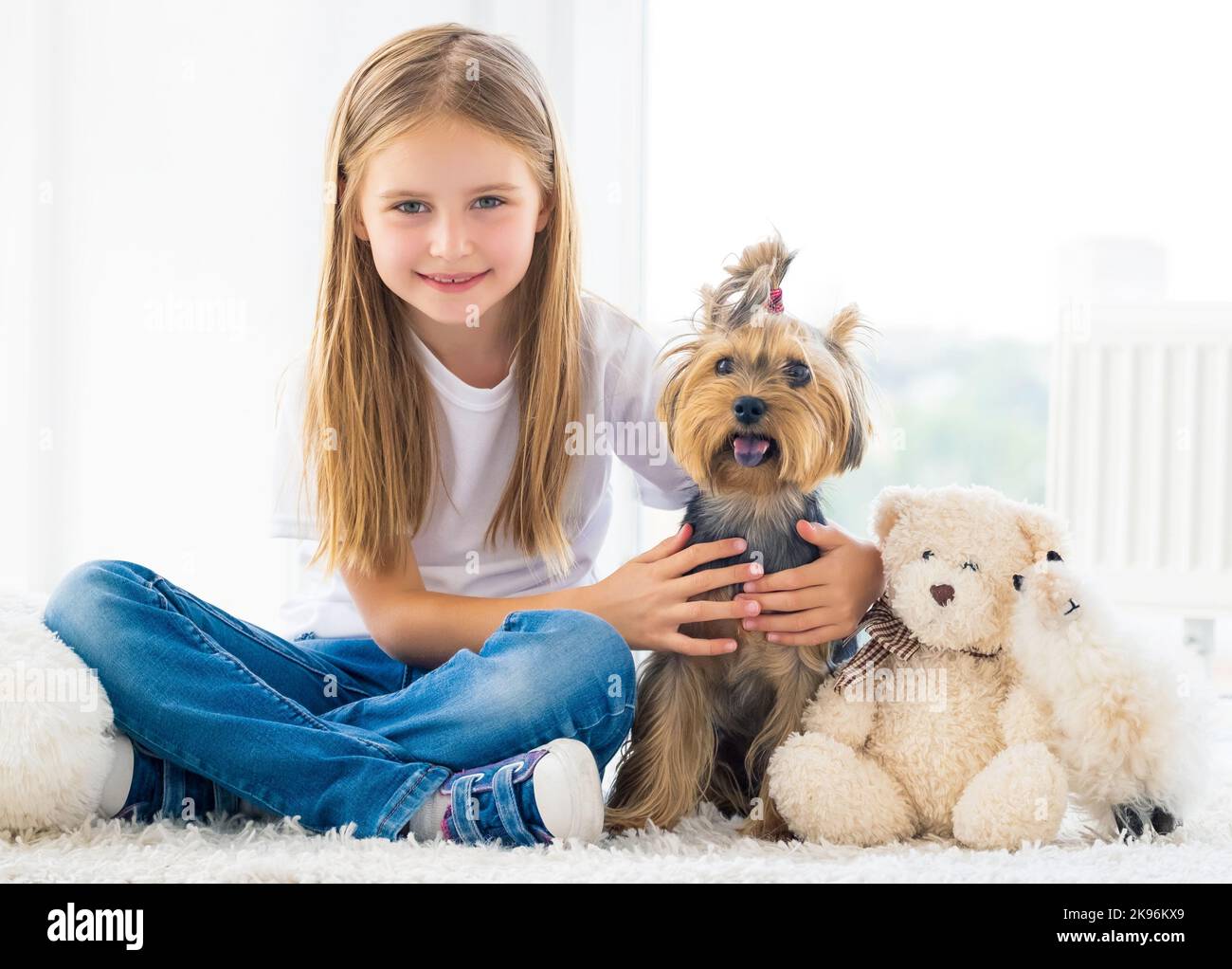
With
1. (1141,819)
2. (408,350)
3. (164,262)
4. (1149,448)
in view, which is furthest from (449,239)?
(1149,448)

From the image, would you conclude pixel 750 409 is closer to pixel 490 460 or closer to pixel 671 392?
pixel 671 392

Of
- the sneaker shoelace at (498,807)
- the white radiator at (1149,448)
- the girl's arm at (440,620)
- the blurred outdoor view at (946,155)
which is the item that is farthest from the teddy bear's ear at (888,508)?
the white radiator at (1149,448)

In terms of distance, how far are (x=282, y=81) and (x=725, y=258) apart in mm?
1553

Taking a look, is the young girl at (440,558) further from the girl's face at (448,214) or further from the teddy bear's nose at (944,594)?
the teddy bear's nose at (944,594)

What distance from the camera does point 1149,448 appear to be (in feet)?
8.96

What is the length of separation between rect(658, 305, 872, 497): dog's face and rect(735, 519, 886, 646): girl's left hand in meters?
0.09

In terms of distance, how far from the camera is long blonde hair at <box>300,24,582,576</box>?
1.49 meters

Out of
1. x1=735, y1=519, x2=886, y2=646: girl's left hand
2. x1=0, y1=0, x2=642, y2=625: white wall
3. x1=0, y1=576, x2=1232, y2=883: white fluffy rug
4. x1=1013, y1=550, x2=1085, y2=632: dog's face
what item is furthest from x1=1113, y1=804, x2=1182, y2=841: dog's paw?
x1=0, y1=0, x2=642, y2=625: white wall

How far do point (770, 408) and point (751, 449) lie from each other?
0.17ft

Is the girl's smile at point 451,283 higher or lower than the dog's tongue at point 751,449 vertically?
higher

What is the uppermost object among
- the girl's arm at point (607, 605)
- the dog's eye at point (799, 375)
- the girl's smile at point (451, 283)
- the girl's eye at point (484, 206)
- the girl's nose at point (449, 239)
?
the girl's eye at point (484, 206)

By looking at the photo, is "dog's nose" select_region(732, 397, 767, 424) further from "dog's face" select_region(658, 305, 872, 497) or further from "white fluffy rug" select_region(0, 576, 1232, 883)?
"white fluffy rug" select_region(0, 576, 1232, 883)

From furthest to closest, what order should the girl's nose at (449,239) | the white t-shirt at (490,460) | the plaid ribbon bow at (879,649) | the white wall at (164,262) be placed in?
the white wall at (164,262) → the white t-shirt at (490,460) → the girl's nose at (449,239) → the plaid ribbon bow at (879,649)

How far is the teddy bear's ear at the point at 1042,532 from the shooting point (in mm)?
1241
